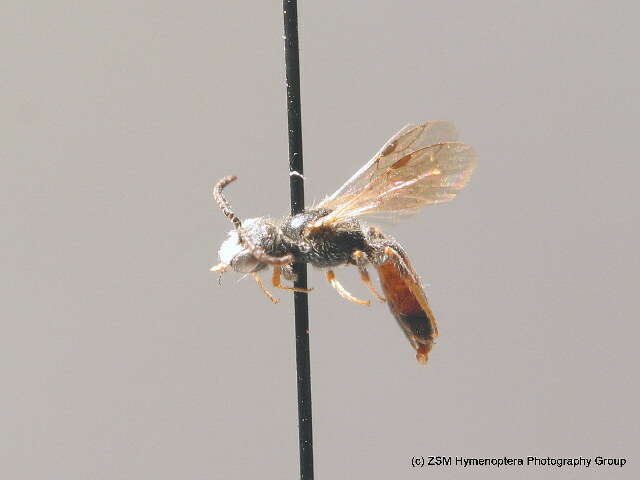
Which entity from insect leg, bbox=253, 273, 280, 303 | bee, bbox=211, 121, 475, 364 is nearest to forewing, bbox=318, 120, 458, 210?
bee, bbox=211, 121, 475, 364

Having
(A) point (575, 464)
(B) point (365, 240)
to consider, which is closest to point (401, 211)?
(B) point (365, 240)

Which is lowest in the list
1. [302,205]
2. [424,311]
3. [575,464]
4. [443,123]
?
[575,464]

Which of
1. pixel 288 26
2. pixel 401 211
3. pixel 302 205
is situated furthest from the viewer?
pixel 401 211

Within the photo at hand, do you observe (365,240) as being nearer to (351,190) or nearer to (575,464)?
(351,190)

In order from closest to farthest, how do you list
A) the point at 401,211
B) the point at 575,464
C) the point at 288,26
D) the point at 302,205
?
the point at 288,26 → the point at 302,205 → the point at 401,211 → the point at 575,464

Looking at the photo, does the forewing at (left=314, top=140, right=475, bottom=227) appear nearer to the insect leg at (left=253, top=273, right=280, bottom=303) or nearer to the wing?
the wing

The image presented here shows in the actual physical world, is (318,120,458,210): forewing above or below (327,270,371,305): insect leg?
above
